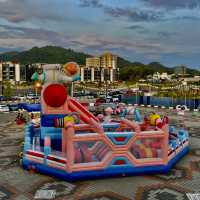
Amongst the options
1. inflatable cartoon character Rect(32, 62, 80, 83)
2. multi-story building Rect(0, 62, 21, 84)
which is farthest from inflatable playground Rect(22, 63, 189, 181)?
multi-story building Rect(0, 62, 21, 84)

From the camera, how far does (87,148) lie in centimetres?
1074

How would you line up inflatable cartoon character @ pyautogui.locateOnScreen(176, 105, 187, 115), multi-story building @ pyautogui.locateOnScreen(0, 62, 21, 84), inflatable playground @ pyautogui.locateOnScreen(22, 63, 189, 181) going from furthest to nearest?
multi-story building @ pyautogui.locateOnScreen(0, 62, 21, 84)
inflatable cartoon character @ pyautogui.locateOnScreen(176, 105, 187, 115)
inflatable playground @ pyautogui.locateOnScreen(22, 63, 189, 181)

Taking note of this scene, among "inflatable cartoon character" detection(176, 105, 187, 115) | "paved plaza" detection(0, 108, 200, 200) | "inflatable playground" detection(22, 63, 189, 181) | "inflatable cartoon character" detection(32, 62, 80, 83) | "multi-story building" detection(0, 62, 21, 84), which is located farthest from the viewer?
"multi-story building" detection(0, 62, 21, 84)

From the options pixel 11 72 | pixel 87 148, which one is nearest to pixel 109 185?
pixel 87 148

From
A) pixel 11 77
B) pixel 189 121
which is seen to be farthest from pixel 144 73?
pixel 189 121

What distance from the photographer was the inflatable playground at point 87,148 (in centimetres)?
1049

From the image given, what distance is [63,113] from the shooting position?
12.4 metres

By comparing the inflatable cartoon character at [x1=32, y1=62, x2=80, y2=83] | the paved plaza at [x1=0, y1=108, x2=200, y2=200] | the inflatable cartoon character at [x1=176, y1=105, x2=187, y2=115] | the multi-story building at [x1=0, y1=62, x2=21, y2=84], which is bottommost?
the paved plaza at [x1=0, y1=108, x2=200, y2=200]

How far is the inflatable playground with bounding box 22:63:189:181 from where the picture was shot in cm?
1049

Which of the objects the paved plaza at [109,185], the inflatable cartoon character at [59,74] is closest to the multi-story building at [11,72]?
the inflatable cartoon character at [59,74]

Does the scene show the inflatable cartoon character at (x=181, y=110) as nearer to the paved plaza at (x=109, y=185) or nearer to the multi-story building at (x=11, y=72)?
the paved plaza at (x=109, y=185)

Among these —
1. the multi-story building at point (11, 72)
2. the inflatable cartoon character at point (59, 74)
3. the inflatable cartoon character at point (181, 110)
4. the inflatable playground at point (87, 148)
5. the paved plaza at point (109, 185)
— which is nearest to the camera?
the paved plaza at point (109, 185)

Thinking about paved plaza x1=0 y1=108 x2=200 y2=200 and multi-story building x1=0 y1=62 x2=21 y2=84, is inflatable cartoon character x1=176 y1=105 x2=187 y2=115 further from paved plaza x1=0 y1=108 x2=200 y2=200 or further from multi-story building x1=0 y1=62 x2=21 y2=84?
multi-story building x1=0 y1=62 x2=21 y2=84

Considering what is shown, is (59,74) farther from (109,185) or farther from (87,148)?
(109,185)
